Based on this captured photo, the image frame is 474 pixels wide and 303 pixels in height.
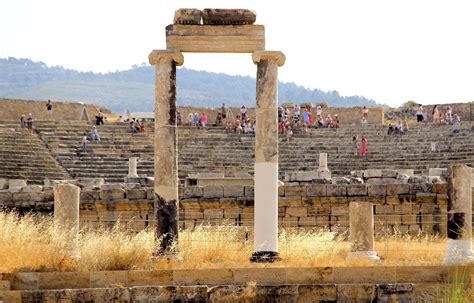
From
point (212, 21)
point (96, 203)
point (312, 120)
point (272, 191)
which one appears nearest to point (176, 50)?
point (212, 21)

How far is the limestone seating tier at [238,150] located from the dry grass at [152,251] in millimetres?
18474

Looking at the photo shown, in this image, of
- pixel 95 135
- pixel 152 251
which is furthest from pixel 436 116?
pixel 152 251

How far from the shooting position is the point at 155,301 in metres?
16.2

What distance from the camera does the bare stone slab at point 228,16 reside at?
60.2 feet

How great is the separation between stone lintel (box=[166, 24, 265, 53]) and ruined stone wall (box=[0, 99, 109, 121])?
32968 millimetres

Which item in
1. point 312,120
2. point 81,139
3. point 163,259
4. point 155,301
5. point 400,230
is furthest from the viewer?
point 312,120

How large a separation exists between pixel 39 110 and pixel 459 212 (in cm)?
3641

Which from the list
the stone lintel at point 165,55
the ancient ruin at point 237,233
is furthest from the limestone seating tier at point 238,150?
the stone lintel at point 165,55

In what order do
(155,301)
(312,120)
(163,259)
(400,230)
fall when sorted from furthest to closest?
(312,120) → (400,230) → (163,259) → (155,301)

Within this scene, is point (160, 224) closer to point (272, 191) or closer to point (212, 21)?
point (272, 191)

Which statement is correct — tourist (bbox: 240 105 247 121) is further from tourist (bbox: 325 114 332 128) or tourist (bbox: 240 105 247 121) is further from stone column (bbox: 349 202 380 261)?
stone column (bbox: 349 202 380 261)

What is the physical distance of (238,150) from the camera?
44.2m

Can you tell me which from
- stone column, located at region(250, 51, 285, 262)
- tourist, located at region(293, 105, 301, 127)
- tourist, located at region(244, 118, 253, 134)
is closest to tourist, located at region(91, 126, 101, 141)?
tourist, located at region(244, 118, 253, 134)

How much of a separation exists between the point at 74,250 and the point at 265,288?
3297 millimetres
